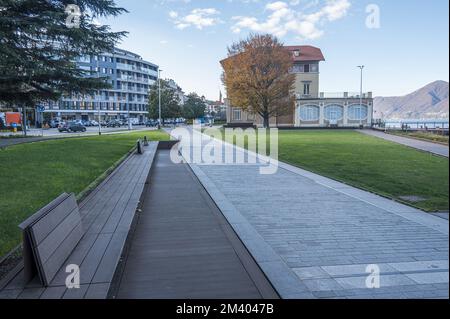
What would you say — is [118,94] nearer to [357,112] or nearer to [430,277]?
[357,112]

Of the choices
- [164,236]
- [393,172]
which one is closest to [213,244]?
[164,236]

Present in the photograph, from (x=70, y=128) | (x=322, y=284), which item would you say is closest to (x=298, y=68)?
(x=70, y=128)

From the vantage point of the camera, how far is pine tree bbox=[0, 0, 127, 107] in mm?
16359

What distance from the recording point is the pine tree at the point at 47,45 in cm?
1636

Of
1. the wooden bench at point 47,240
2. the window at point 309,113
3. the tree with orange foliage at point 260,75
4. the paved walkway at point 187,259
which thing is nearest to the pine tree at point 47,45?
the paved walkway at point 187,259

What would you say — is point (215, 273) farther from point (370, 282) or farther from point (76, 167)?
point (76, 167)

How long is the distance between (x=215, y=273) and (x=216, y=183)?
21.7ft

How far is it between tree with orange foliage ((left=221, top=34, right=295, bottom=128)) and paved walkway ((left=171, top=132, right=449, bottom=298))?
3893cm

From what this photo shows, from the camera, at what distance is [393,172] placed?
1328 cm

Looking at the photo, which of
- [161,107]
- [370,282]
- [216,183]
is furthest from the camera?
[161,107]

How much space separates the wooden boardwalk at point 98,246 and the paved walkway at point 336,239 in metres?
1.99

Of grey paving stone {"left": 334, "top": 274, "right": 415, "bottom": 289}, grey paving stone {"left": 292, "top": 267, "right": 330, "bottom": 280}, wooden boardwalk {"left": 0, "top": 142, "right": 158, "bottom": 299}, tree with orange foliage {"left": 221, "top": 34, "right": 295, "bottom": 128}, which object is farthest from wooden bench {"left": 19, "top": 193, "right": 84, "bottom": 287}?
tree with orange foliage {"left": 221, "top": 34, "right": 295, "bottom": 128}
